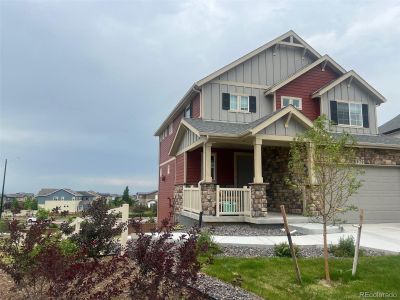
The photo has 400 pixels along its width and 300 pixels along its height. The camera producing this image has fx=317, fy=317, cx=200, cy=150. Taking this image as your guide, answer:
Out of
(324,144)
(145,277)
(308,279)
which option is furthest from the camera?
(324,144)

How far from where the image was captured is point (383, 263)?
6387mm

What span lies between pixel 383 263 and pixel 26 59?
13.2 meters

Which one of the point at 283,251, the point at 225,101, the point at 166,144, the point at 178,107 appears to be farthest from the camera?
the point at 166,144

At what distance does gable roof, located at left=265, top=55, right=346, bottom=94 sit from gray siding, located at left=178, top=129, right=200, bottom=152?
442 centimetres

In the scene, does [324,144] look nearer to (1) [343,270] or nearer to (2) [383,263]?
(1) [343,270]

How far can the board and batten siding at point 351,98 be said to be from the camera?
15078 millimetres

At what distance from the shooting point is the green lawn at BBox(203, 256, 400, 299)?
4.84 meters

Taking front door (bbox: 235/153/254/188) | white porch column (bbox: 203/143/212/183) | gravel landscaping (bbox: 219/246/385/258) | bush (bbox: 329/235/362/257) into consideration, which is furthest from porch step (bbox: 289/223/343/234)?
front door (bbox: 235/153/254/188)

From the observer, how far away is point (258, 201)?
10.5 meters

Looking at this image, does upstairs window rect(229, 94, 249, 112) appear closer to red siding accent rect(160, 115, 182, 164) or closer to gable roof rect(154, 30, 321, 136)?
gable roof rect(154, 30, 321, 136)

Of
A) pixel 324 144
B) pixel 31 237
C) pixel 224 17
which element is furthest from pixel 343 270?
pixel 224 17

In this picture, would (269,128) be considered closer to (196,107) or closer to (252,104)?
(252,104)

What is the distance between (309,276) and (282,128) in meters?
6.26

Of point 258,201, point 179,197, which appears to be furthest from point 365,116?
point 179,197
